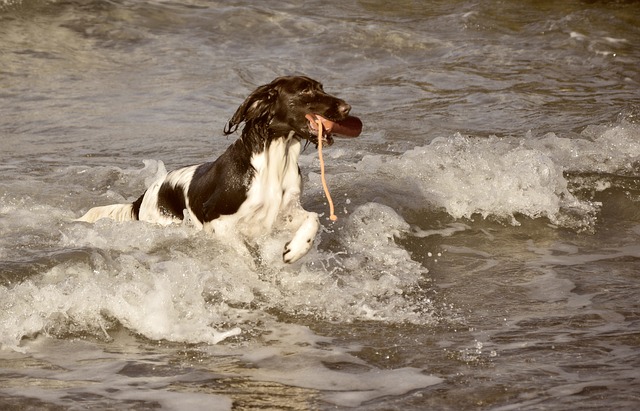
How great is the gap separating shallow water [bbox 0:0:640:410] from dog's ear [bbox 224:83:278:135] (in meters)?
0.80

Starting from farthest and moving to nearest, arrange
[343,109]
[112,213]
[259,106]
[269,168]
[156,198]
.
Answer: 1. [112,213]
2. [156,198]
3. [269,168]
4. [259,106]
5. [343,109]

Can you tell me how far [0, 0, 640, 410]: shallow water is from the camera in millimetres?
→ 5164

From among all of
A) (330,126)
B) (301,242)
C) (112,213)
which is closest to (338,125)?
(330,126)

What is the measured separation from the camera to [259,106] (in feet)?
21.1

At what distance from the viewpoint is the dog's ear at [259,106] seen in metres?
6.41

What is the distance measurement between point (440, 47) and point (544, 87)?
8.26ft

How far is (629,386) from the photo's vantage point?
4.87 meters

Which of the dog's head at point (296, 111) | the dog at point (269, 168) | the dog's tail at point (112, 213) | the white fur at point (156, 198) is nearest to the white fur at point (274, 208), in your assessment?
the dog at point (269, 168)

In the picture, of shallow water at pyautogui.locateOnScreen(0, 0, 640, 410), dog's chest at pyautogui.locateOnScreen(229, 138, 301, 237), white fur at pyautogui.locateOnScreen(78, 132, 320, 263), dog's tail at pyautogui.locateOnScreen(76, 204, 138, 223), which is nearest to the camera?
shallow water at pyautogui.locateOnScreen(0, 0, 640, 410)

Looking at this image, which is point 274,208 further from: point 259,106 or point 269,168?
point 259,106

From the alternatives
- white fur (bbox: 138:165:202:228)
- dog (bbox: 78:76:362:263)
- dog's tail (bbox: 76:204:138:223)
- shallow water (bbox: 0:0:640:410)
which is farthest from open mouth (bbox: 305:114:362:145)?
dog's tail (bbox: 76:204:138:223)

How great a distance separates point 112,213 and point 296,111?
2.05 meters

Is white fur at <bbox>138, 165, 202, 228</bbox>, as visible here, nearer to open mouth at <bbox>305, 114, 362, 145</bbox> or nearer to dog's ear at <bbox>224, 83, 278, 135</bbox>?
dog's ear at <bbox>224, 83, 278, 135</bbox>

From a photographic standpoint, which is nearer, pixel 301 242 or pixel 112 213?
pixel 301 242
